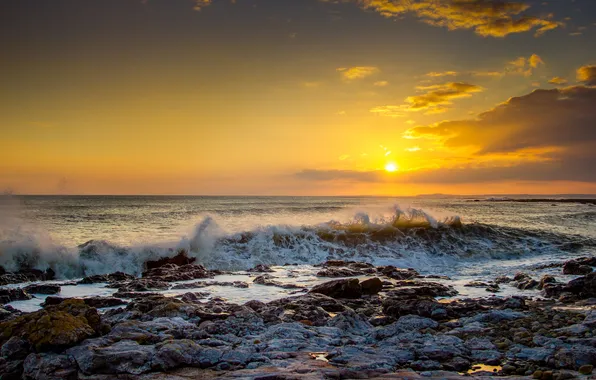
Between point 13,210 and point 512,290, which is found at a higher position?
point 13,210

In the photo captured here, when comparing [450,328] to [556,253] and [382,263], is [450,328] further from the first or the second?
[556,253]

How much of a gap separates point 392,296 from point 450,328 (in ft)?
12.7

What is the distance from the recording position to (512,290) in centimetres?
1405

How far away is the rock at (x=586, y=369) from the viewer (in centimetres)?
608

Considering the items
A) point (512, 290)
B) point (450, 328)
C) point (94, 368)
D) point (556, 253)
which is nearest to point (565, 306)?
point (512, 290)

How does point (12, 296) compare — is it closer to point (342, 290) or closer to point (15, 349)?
point (15, 349)

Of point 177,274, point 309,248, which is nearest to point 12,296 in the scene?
point 177,274

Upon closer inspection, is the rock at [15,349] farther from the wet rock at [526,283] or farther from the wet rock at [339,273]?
the wet rock at [526,283]

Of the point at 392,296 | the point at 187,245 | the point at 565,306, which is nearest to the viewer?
the point at 565,306

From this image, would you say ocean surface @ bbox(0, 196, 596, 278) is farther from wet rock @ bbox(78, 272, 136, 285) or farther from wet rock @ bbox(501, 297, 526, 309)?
wet rock @ bbox(501, 297, 526, 309)

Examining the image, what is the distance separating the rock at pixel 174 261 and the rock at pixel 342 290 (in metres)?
10.9

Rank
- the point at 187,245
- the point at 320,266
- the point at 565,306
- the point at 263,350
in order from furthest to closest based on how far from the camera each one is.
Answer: the point at 187,245 < the point at 320,266 < the point at 565,306 < the point at 263,350

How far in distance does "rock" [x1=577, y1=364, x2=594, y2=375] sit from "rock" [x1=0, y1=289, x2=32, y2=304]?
564 inches

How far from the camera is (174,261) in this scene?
2156cm
